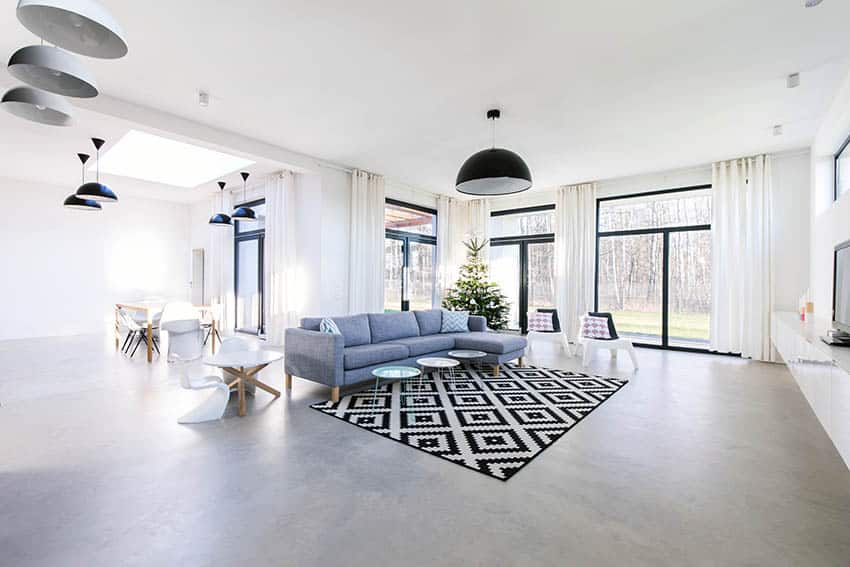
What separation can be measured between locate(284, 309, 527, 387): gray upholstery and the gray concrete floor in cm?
53

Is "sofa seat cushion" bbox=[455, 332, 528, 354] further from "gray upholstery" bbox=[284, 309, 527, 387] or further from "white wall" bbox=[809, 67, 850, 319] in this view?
"white wall" bbox=[809, 67, 850, 319]

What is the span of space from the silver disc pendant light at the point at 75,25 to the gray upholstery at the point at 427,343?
3.66m

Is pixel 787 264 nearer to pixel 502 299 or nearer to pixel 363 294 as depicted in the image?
pixel 502 299

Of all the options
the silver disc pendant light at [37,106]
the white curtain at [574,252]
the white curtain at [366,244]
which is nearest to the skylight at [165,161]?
the white curtain at [366,244]

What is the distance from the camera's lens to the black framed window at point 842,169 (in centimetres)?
462

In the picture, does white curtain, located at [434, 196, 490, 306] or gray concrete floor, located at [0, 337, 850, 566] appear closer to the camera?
gray concrete floor, located at [0, 337, 850, 566]

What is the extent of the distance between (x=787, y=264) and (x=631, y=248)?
7.14 ft

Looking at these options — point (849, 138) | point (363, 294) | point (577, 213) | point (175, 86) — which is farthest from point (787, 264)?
point (175, 86)

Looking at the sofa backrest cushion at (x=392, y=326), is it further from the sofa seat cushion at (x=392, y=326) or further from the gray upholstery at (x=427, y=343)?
the gray upholstery at (x=427, y=343)

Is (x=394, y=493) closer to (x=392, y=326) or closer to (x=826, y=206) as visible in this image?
(x=392, y=326)

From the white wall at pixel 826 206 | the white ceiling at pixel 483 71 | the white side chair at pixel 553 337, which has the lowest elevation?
the white side chair at pixel 553 337

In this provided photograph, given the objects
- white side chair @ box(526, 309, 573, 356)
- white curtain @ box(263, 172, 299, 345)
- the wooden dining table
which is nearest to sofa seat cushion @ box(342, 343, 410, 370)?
white side chair @ box(526, 309, 573, 356)

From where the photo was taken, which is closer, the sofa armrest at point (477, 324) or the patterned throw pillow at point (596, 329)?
the patterned throw pillow at point (596, 329)

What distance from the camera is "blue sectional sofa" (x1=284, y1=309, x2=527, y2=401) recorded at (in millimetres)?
4031
